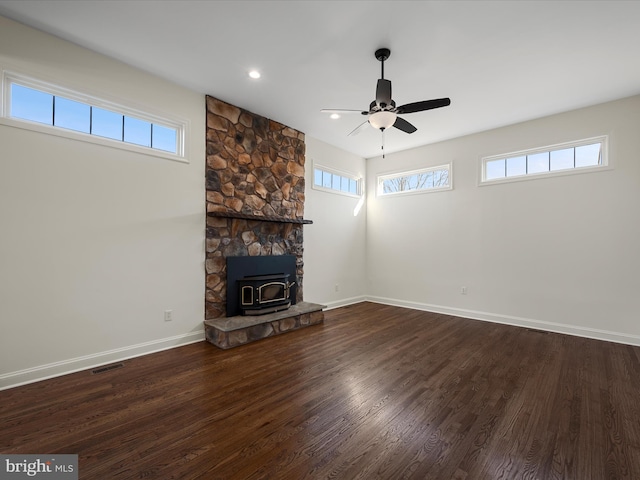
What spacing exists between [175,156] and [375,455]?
12.2 feet

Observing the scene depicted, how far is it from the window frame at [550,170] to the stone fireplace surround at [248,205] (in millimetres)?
3238

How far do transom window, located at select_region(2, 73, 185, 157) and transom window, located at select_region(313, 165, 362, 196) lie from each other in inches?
101

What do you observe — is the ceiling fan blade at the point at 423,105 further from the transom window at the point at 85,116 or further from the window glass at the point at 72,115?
the window glass at the point at 72,115

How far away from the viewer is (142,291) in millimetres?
3379

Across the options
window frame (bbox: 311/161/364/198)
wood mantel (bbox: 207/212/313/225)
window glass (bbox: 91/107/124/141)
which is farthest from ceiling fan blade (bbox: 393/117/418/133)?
window glass (bbox: 91/107/124/141)

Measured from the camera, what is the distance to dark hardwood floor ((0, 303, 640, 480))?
1.70 meters

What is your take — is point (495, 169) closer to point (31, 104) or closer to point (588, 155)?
point (588, 155)

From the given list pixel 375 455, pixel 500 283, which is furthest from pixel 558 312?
pixel 375 455

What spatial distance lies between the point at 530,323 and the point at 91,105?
21.4 ft

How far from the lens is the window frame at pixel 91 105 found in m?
2.63

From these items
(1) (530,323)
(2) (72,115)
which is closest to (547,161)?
(1) (530,323)

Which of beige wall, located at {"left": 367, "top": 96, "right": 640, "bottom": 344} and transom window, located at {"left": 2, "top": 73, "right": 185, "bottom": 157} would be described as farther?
beige wall, located at {"left": 367, "top": 96, "right": 640, "bottom": 344}

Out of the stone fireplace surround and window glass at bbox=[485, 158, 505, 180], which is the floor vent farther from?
window glass at bbox=[485, 158, 505, 180]

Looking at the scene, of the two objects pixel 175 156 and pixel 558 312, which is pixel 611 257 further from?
pixel 175 156
